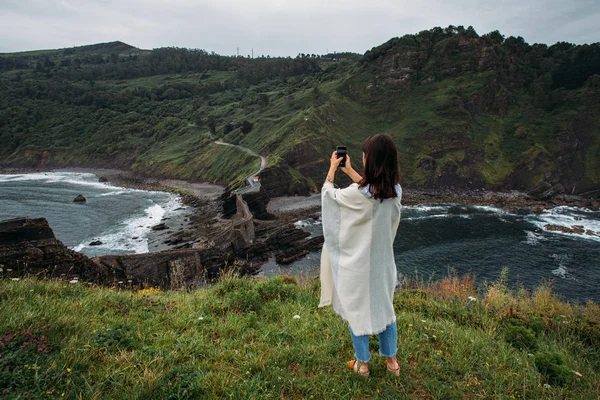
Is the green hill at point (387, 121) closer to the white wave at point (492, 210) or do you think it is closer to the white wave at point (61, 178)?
the white wave at point (61, 178)

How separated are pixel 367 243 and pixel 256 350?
78.8 inches

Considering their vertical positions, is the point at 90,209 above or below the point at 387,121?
below

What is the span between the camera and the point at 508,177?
58281 millimetres

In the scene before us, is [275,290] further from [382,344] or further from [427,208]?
[427,208]

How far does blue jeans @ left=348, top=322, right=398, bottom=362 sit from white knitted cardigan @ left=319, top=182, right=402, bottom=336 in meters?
0.16

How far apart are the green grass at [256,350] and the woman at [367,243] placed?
1.98 ft

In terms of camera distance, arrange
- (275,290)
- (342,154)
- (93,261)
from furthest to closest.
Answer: (93,261)
(275,290)
(342,154)

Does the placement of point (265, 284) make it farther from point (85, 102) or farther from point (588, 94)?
point (85, 102)

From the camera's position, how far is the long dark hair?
3.07 m

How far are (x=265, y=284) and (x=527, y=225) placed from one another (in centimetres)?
4268

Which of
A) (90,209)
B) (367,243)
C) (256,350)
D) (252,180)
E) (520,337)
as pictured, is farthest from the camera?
(252,180)

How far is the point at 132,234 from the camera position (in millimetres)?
34688

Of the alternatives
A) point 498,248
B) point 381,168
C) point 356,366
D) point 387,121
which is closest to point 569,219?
point 498,248

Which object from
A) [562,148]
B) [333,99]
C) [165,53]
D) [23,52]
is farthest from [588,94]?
[23,52]
